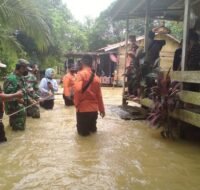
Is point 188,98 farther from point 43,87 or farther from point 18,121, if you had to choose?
point 43,87

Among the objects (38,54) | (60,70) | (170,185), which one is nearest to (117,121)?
(170,185)

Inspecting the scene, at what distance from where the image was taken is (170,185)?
182 inches

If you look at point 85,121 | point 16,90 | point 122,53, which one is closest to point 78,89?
point 85,121

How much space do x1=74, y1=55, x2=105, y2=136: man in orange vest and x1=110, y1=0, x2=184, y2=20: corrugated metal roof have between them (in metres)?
3.86

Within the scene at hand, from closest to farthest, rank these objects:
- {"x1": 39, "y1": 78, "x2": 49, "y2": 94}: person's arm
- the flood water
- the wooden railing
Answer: the flood water → the wooden railing → {"x1": 39, "y1": 78, "x2": 49, "y2": 94}: person's arm

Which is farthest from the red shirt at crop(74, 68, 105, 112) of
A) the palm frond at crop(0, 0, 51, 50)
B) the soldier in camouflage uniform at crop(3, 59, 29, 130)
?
the palm frond at crop(0, 0, 51, 50)

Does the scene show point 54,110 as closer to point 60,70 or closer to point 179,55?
point 179,55

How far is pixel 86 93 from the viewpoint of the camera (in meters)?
7.39

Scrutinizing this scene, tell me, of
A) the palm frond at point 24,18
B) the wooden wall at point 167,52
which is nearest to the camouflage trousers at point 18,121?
the palm frond at point 24,18

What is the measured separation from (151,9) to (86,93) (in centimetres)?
594

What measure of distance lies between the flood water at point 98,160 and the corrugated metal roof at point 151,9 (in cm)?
418

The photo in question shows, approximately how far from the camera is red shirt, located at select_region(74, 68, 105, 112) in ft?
24.1

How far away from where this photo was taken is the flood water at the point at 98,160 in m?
4.69

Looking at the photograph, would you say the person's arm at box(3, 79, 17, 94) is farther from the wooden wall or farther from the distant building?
the wooden wall
